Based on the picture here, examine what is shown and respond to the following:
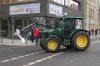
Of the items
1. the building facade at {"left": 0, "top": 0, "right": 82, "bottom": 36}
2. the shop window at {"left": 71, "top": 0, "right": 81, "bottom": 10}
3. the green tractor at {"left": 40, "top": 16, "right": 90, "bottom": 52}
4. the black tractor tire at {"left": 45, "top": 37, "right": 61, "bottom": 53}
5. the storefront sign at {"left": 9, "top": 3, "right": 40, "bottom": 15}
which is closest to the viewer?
the black tractor tire at {"left": 45, "top": 37, "right": 61, "bottom": 53}

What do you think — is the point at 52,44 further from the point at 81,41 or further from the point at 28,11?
the point at 28,11

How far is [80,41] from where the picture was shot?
79.3 ft

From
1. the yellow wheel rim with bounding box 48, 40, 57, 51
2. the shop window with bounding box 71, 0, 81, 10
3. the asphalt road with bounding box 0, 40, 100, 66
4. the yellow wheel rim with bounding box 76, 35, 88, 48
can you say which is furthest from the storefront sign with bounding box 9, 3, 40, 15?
the asphalt road with bounding box 0, 40, 100, 66

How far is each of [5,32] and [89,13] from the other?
2615 centimetres

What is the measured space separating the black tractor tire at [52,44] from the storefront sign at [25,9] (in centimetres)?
2103

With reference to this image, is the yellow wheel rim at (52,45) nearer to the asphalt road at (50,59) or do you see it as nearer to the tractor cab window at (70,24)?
the tractor cab window at (70,24)

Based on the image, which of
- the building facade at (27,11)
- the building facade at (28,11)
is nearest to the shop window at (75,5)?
the building facade at (27,11)

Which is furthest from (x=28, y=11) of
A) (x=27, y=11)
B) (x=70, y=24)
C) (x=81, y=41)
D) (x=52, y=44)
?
(x=52, y=44)

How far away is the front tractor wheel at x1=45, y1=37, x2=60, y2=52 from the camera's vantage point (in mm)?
23000

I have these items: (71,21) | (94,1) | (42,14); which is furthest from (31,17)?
(94,1)

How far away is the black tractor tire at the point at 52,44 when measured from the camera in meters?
23.0

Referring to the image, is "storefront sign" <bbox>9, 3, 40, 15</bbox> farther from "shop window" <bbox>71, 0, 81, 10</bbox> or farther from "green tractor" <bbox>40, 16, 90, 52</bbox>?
"green tractor" <bbox>40, 16, 90, 52</bbox>

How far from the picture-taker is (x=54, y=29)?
953 inches

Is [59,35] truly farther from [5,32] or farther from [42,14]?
[5,32]
